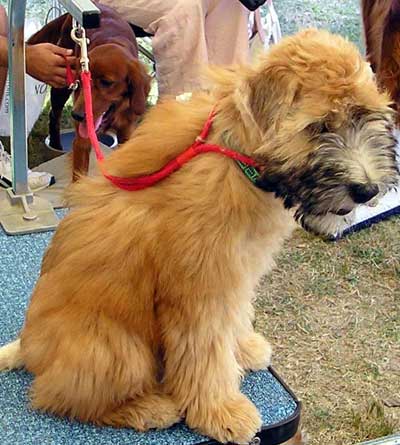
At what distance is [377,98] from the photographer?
1158 millimetres

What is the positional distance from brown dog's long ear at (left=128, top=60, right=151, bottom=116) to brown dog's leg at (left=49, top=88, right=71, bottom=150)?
16.6 inches

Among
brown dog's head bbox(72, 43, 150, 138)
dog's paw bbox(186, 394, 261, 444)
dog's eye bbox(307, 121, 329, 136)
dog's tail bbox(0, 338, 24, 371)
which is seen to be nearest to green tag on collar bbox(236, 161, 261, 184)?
dog's eye bbox(307, 121, 329, 136)

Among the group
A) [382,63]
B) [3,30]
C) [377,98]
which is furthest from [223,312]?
[3,30]

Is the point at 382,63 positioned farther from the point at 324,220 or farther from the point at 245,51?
the point at 324,220

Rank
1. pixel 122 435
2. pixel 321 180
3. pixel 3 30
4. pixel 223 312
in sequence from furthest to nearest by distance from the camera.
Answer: pixel 3 30, pixel 122 435, pixel 223 312, pixel 321 180

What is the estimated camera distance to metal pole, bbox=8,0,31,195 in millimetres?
1992

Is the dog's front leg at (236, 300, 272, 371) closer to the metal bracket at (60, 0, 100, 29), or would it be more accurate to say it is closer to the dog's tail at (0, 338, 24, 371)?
the dog's tail at (0, 338, 24, 371)

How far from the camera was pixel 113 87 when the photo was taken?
2441 millimetres

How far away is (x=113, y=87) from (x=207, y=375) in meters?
1.31

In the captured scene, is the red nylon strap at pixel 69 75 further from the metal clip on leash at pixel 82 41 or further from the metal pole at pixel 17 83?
the metal clip on leash at pixel 82 41

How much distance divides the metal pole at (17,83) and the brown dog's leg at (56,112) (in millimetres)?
750

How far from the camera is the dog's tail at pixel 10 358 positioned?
1.58 metres

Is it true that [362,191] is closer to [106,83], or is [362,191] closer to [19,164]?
[19,164]

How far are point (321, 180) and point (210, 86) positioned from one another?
0.29 m
